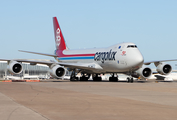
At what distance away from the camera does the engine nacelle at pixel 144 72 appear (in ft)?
110

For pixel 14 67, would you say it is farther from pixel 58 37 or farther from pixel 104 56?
pixel 58 37

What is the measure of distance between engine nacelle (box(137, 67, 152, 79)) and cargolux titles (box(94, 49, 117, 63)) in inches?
135

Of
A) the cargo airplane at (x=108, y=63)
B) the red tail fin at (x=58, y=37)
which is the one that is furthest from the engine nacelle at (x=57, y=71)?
the red tail fin at (x=58, y=37)

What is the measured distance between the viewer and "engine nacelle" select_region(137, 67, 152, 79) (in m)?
33.6

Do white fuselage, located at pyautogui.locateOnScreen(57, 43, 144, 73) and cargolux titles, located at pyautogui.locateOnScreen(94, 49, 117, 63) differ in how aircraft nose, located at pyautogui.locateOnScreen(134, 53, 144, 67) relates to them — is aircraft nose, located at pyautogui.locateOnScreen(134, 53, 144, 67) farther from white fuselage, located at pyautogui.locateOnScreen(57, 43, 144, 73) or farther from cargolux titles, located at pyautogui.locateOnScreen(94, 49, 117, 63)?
cargolux titles, located at pyautogui.locateOnScreen(94, 49, 117, 63)

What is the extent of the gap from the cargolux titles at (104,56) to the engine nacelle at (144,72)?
344 centimetres

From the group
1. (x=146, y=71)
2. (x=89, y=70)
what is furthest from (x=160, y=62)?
(x=89, y=70)

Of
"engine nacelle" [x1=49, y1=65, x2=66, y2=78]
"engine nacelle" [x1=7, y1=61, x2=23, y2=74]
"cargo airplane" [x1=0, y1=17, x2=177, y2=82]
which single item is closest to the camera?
"cargo airplane" [x1=0, y1=17, x2=177, y2=82]

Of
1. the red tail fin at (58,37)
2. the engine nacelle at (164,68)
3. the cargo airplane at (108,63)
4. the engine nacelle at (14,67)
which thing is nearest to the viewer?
the cargo airplane at (108,63)

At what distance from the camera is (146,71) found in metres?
33.9

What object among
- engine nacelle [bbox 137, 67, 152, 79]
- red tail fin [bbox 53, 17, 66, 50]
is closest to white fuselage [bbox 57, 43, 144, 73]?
engine nacelle [bbox 137, 67, 152, 79]

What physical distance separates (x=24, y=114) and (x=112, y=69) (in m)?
26.4

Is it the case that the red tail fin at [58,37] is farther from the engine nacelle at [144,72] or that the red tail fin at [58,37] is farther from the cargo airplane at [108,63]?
the engine nacelle at [144,72]

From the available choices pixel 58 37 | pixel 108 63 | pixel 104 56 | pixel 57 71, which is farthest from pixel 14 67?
pixel 58 37
